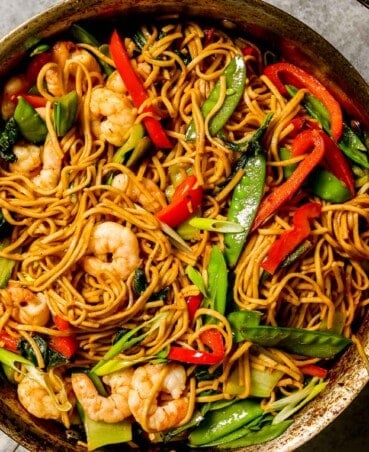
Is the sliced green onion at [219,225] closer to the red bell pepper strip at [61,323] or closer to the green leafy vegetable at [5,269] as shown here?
the red bell pepper strip at [61,323]

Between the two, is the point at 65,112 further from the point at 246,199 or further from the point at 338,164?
the point at 338,164

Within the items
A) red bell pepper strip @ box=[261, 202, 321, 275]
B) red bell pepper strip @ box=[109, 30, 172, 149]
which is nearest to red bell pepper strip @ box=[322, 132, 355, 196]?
red bell pepper strip @ box=[261, 202, 321, 275]

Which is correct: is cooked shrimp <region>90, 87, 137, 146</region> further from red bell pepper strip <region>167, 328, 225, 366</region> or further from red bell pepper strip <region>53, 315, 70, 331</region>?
red bell pepper strip <region>167, 328, 225, 366</region>

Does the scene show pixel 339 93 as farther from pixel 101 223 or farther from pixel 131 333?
pixel 131 333

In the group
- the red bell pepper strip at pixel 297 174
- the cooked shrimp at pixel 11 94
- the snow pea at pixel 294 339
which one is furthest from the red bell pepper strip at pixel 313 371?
the cooked shrimp at pixel 11 94

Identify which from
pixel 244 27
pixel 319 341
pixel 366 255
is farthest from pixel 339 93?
pixel 319 341
